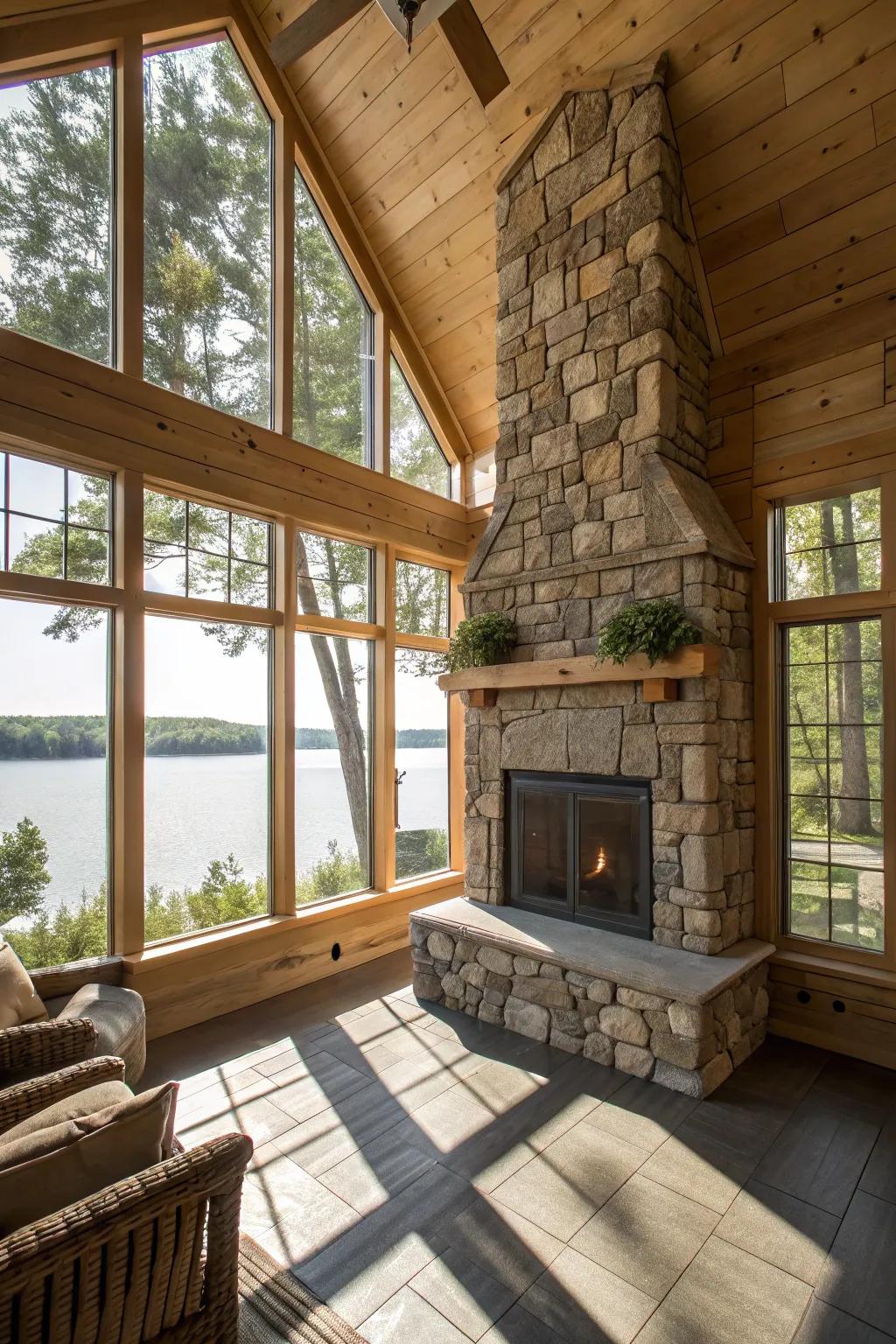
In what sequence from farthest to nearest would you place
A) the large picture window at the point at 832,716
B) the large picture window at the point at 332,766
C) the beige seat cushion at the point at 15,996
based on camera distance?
the large picture window at the point at 332,766, the large picture window at the point at 832,716, the beige seat cushion at the point at 15,996

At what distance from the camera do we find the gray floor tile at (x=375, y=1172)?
2.49m

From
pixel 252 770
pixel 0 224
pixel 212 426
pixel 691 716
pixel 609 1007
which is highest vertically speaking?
pixel 0 224

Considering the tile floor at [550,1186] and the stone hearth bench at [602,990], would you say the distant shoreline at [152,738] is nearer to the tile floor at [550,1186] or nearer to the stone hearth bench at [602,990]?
the stone hearth bench at [602,990]

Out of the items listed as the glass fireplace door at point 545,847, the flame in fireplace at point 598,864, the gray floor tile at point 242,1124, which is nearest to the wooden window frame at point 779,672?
the flame in fireplace at point 598,864

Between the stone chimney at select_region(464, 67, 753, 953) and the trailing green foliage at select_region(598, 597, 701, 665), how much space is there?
150mm

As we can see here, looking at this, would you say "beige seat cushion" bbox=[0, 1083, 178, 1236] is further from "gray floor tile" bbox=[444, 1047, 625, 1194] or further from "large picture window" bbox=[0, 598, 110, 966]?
"large picture window" bbox=[0, 598, 110, 966]

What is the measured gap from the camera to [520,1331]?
1960 mm

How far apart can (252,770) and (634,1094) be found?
9.22 ft

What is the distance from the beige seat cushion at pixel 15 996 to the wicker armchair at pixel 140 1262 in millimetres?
1489

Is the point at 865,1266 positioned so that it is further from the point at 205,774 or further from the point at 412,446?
the point at 412,446

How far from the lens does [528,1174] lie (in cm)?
261

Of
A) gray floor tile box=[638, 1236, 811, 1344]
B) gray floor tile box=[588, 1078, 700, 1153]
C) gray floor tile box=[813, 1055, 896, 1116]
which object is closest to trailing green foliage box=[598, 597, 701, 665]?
gray floor tile box=[588, 1078, 700, 1153]

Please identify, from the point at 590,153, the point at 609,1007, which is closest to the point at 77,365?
the point at 590,153

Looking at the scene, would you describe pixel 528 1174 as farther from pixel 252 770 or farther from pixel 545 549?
pixel 545 549
